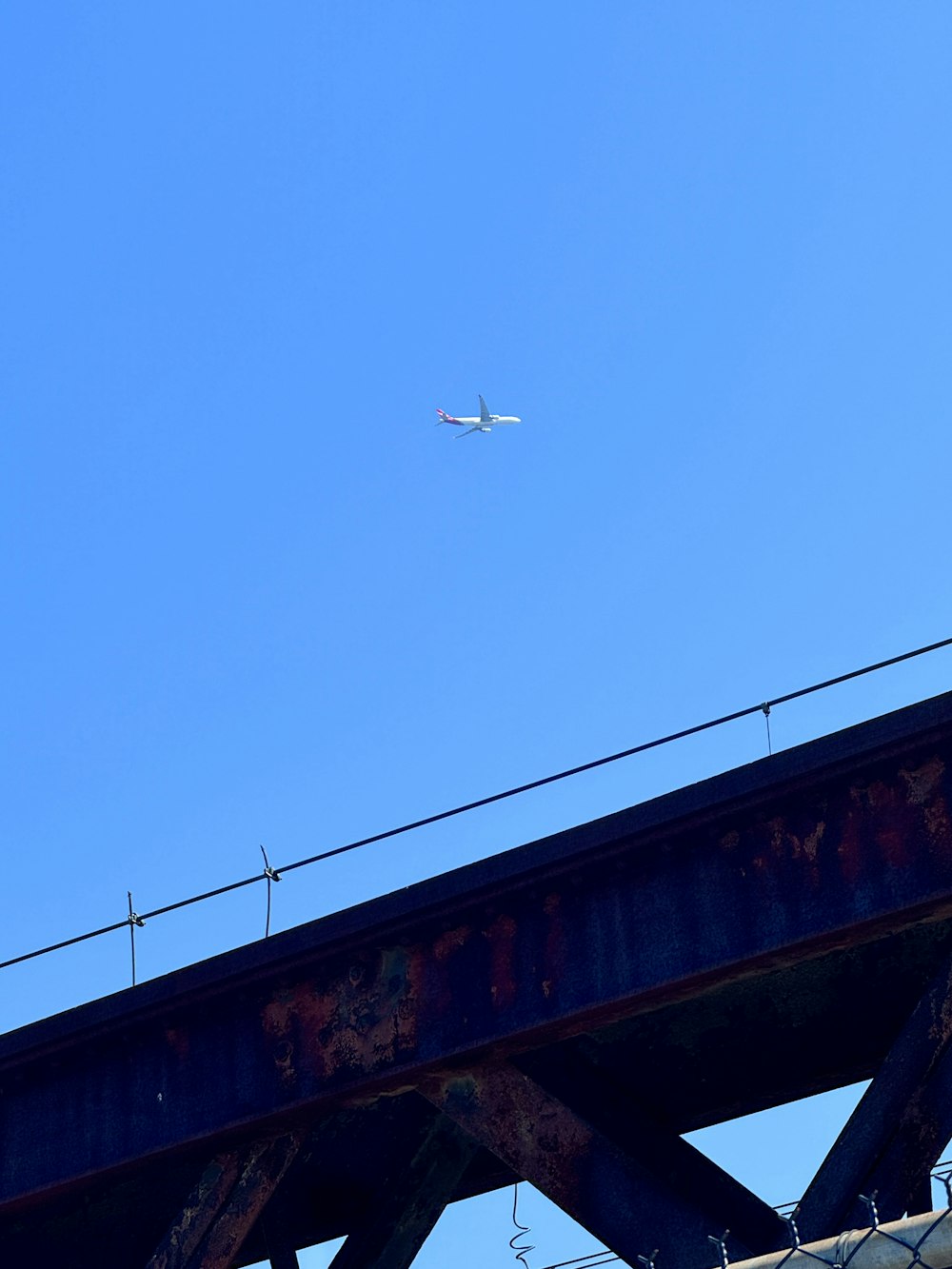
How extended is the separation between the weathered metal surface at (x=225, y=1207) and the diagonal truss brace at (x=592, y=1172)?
3.29ft

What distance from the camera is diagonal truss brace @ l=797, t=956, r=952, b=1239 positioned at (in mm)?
7730

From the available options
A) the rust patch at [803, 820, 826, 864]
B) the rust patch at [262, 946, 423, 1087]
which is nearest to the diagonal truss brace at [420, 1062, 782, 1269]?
the rust patch at [262, 946, 423, 1087]

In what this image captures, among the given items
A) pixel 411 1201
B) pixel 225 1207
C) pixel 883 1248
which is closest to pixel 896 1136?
pixel 883 1248

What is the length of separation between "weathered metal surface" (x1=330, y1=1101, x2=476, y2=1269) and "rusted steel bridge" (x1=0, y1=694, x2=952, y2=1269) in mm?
15

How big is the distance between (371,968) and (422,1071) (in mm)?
698

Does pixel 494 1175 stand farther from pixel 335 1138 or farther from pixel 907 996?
pixel 907 996

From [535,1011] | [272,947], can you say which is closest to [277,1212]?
[272,947]

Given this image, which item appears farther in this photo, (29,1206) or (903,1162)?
(29,1206)

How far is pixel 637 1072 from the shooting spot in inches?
422

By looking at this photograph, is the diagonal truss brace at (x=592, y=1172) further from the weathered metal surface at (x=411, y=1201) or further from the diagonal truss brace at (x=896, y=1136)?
the weathered metal surface at (x=411, y=1201)

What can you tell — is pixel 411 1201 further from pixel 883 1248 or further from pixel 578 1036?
pixel 883 1248

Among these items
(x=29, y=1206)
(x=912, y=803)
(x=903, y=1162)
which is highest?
(x=912, y=803)

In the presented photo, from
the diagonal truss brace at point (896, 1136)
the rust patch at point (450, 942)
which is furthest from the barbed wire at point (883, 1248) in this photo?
the rust patch at point (450, 942)

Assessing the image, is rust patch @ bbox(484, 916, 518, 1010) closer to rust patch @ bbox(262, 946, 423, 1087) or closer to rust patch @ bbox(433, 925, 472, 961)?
rust patch @ bbox(433, 925, 472, 961)
